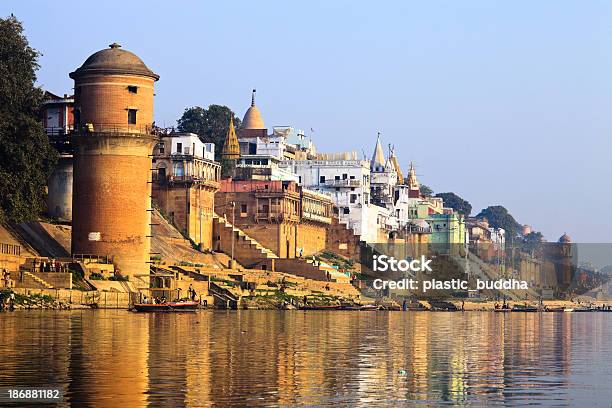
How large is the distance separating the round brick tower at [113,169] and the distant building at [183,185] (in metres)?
17.5

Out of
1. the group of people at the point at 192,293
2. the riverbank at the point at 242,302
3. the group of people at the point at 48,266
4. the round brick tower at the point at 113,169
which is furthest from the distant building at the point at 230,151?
the group of people at the point at 48,266

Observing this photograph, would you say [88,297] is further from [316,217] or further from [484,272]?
[484,272]

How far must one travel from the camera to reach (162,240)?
84875 millimetres

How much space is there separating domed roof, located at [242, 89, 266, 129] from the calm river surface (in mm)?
95347

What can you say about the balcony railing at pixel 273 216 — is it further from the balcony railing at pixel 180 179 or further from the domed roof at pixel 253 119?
the domed roof at pixel 253 119

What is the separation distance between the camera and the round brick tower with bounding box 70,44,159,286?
231 ft

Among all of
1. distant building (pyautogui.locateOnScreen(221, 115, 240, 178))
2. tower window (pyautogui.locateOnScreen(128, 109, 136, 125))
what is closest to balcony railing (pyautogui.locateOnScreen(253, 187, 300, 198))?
distant building (pyautogui.locateOnScreen(221, 115, 240, 178))

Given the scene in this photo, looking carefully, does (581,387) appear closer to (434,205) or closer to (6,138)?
(6,138)

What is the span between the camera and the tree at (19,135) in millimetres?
64938

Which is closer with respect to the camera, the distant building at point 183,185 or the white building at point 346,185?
the distant building at point 183,185

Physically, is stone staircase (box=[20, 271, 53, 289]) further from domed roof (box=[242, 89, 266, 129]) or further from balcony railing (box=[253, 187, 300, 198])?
domed roof (box=[242, 89, 266, 129])

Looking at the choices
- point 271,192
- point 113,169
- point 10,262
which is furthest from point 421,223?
point 10,262

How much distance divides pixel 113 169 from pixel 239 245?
24.7 meters

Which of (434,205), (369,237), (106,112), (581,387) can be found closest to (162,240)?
(106,112)
